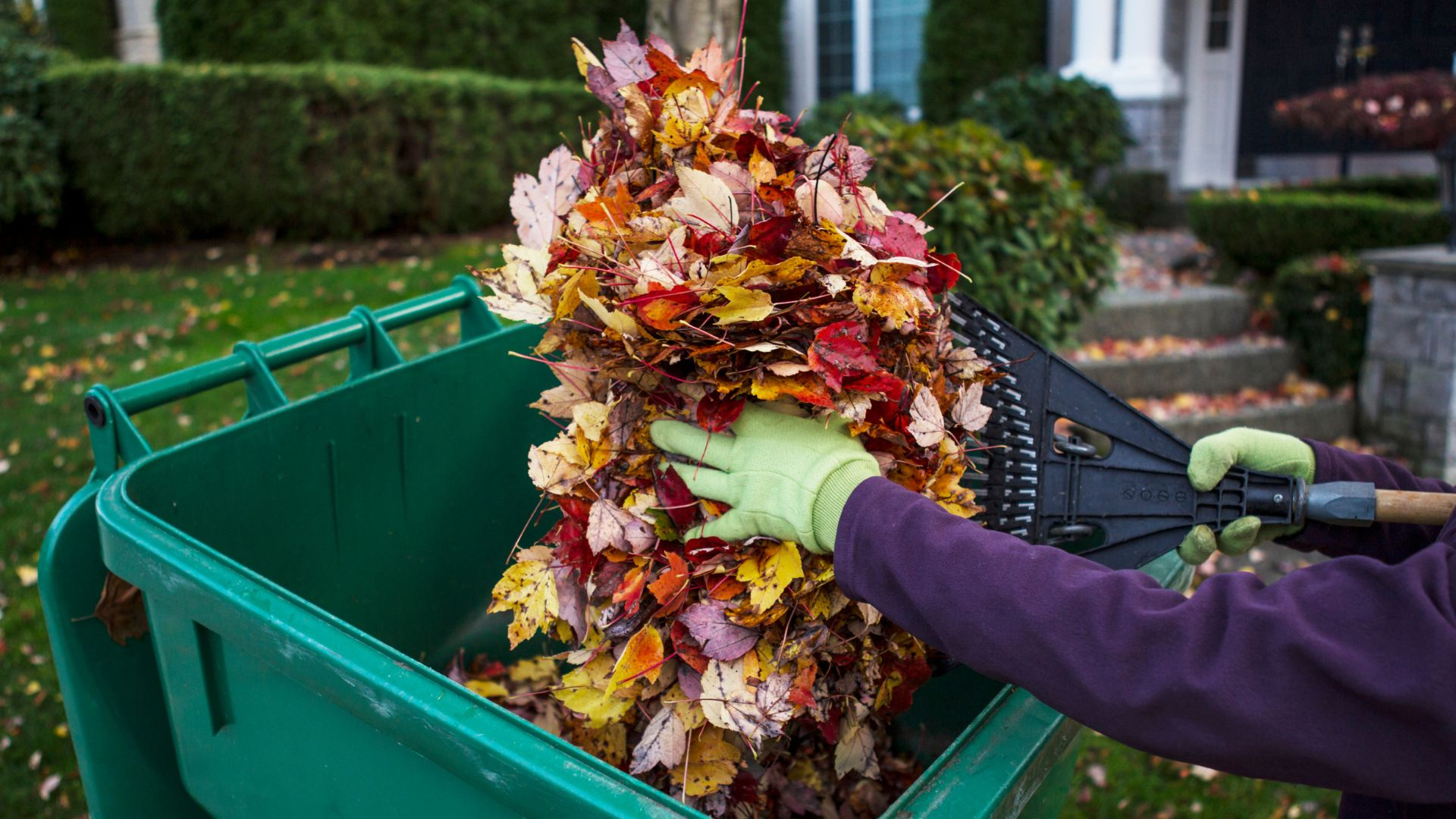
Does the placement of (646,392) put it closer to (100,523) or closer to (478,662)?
(100,523)

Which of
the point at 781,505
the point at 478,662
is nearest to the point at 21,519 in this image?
the point at 478,662

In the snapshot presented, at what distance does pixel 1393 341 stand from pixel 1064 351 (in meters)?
1.87

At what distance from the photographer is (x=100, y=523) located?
1.23 meters

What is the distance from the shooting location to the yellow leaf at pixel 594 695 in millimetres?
1304

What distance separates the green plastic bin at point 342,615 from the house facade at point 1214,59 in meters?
7.67

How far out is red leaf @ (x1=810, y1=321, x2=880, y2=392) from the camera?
112 cm

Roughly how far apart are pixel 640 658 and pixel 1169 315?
494cm

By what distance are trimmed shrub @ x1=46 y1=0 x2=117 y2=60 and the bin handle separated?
42.0ft

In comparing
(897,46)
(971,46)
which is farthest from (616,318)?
(897,46)

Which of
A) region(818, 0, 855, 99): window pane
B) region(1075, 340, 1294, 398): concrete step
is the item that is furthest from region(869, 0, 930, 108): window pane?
region(1075, 340, 1294, 398): concrete step

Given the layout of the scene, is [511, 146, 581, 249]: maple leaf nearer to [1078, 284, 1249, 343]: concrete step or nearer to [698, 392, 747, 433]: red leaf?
[698, 392, 747, 433]: red leaf

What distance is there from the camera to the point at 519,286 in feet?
4.41

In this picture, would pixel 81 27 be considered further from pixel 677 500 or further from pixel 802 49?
pixel 677 500

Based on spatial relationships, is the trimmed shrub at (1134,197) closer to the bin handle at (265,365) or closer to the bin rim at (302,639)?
the bin handle at (265,365)
